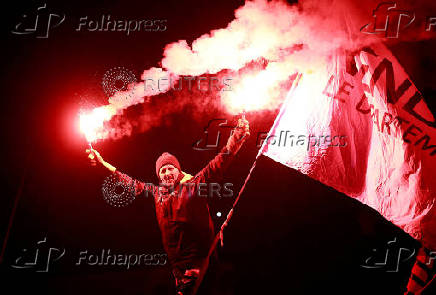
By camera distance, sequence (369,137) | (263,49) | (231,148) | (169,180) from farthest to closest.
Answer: (169,180) < (231,148) < (263,49) < (369,137)

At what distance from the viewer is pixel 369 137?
3.24m

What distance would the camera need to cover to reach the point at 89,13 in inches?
205

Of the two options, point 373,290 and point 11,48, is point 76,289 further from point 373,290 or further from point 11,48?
point 373,290

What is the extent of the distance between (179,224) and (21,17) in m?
4.57

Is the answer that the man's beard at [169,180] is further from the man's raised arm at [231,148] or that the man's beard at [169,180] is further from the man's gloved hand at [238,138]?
the man's gloved hand at [238,138]

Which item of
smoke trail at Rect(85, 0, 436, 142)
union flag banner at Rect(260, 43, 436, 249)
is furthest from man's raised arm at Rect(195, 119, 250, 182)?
→ union flag banner at Rect(260, 43, 436, 249)

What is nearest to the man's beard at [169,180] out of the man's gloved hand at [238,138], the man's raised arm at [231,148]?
the man's raised arm at [231,148]

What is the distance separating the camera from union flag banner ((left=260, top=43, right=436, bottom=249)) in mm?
3000

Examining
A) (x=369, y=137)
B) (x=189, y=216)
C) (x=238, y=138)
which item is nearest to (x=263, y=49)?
(x=238, y=138)

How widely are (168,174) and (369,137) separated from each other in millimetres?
2788

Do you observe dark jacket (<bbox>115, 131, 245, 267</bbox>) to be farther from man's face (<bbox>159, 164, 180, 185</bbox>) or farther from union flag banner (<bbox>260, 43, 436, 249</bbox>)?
union flag banner (<bbox>260, 43, 436, 249</bbox>)

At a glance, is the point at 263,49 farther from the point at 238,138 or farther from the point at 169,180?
the point at 169,180

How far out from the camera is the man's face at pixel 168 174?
4457mm

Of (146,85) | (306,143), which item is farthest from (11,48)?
(306,143)
